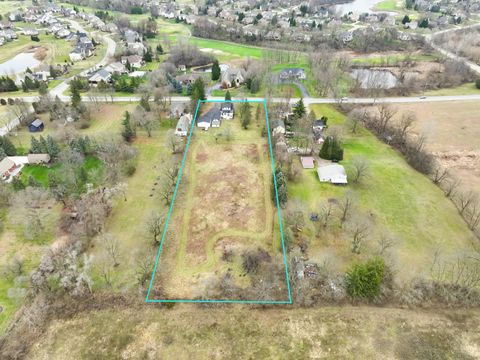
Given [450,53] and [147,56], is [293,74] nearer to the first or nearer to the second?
[147,56]

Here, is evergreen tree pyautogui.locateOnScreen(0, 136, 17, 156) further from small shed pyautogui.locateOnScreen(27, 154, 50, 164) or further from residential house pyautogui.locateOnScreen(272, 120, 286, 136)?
residential house pyautogui.locateOnScreen(272, 120, 286, 136)

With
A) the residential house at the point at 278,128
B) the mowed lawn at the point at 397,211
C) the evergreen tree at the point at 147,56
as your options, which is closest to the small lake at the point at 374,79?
the residential house at the point at 278,128

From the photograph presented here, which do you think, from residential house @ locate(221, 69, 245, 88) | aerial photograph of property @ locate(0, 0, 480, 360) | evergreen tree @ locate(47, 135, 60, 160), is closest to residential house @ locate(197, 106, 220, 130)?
aerial photograph of property @ locate(0, 0, 480, 360)

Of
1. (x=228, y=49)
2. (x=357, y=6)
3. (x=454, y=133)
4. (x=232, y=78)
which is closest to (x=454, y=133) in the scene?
(x=454, y=133)

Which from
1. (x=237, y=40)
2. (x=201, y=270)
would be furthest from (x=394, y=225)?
(x=237, y=40)

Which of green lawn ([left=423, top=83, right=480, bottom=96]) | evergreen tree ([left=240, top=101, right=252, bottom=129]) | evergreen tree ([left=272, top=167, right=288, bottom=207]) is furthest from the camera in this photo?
green lawn ([left=423, top=83, right=480, bottom=96])

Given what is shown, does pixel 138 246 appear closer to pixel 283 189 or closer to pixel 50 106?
pixel 283 189
